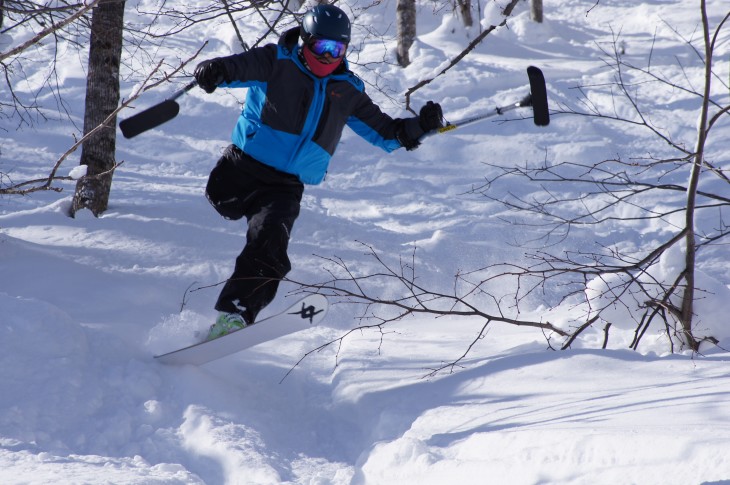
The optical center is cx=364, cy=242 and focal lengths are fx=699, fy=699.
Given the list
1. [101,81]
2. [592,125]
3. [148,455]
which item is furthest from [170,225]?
[592,125]

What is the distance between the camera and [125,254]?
516 centimetres

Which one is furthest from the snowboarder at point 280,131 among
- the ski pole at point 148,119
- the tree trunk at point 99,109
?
the tree trunk at point 99,109

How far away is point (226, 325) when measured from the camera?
142 inches

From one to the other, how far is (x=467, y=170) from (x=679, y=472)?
7.69m

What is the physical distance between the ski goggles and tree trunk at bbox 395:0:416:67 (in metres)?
9.60

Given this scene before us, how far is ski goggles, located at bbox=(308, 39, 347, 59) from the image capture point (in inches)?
145

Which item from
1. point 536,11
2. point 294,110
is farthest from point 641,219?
point 536,11

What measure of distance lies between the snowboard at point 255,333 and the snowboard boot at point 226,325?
7 centimetres

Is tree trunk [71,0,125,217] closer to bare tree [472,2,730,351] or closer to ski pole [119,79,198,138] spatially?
ski pole [119,79,198,138]

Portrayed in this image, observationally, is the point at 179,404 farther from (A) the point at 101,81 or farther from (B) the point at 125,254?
(A) the point at 101,81

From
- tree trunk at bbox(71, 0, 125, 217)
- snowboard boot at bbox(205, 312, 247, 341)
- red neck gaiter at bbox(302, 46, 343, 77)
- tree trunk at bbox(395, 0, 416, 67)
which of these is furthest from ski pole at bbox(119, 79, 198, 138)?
tree trunk at bbox(395, 0, 416, 67)

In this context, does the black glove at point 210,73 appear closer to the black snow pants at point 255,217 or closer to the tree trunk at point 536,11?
the black snow pants at point 255,217

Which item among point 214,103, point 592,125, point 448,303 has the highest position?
point 214,103

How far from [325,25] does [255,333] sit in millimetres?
1634
